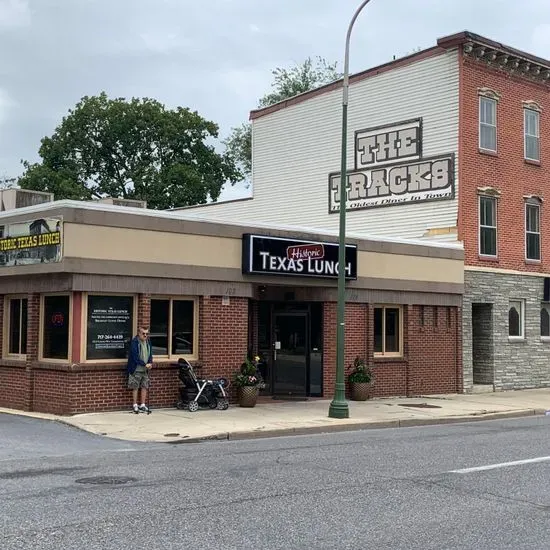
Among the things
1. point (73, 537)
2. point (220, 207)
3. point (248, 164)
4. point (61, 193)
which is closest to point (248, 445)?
point (73, 537)

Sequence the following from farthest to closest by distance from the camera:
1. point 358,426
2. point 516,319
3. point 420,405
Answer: point 516,319 < point 420,405 < point 358,426

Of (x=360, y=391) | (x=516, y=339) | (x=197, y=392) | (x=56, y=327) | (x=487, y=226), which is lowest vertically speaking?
(x=360, y=391)

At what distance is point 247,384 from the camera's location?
1723 centimetres

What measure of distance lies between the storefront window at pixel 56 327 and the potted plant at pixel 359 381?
7411 millimetres

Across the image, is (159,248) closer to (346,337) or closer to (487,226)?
(346,337)

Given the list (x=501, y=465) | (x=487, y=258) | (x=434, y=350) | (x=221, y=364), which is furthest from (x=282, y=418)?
(x=487, y=258)

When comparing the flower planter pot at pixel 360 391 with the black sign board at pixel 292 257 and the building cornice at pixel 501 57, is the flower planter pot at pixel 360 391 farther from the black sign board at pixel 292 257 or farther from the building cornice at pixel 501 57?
the building cornice at pixel 501 57

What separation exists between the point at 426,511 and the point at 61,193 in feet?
144

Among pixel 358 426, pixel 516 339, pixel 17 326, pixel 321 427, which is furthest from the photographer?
pixel 516 339

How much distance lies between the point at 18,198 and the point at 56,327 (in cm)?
586

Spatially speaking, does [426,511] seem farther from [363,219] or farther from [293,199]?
[293,199]

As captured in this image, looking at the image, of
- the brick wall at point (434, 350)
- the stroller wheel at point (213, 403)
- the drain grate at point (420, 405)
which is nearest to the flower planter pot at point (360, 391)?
the drain grate at point (420, 405)

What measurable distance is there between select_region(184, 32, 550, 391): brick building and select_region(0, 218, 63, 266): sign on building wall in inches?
477

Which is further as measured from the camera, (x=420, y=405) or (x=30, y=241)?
(x=420, y=405)
